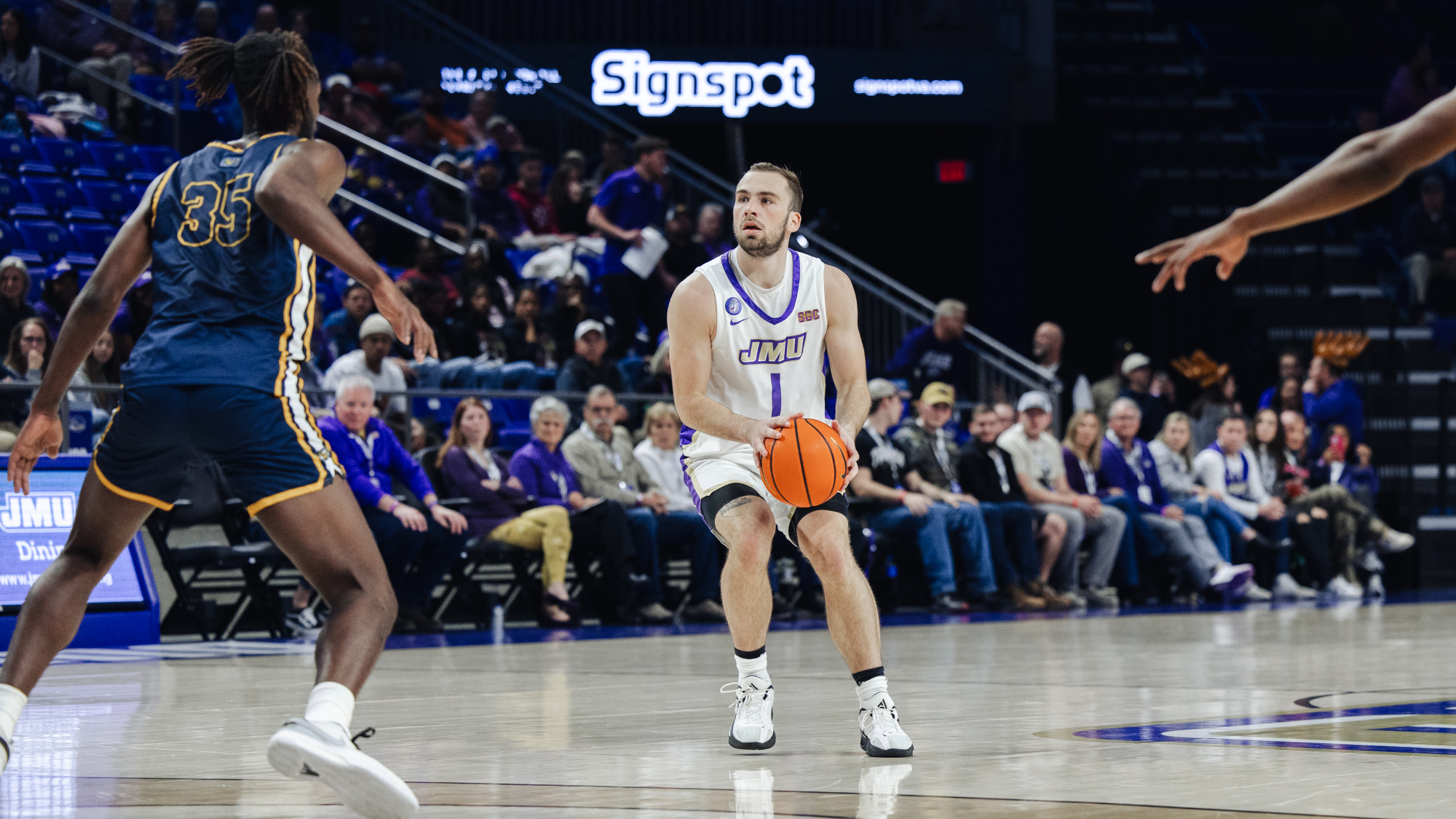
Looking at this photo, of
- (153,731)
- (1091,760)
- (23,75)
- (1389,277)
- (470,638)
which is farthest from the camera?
(1389,277)

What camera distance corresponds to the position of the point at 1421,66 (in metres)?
20.7

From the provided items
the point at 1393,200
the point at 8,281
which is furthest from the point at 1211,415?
the point at 8,281

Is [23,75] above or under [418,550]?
above

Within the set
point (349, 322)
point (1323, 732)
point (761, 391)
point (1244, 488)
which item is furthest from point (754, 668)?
point (1244, 488)

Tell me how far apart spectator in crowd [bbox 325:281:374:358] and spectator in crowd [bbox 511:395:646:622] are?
1.89m

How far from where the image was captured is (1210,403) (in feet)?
53.9

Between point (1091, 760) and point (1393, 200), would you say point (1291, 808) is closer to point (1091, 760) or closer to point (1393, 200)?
point (1091, 760)

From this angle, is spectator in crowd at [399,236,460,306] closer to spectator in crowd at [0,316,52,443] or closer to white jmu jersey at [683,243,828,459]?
spectator in crowd at [0,316,52,443]

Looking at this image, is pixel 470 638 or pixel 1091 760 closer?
pixel 1091 760

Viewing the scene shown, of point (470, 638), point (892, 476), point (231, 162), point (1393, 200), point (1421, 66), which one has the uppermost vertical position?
point (1421, 66)

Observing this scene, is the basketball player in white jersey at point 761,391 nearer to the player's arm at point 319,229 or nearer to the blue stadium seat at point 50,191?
the player's arm at point 319,229

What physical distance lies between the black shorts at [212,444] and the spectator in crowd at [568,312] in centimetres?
1022

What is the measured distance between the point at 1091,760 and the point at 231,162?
2728mm

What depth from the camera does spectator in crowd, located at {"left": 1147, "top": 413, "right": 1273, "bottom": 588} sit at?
47.5 ft
